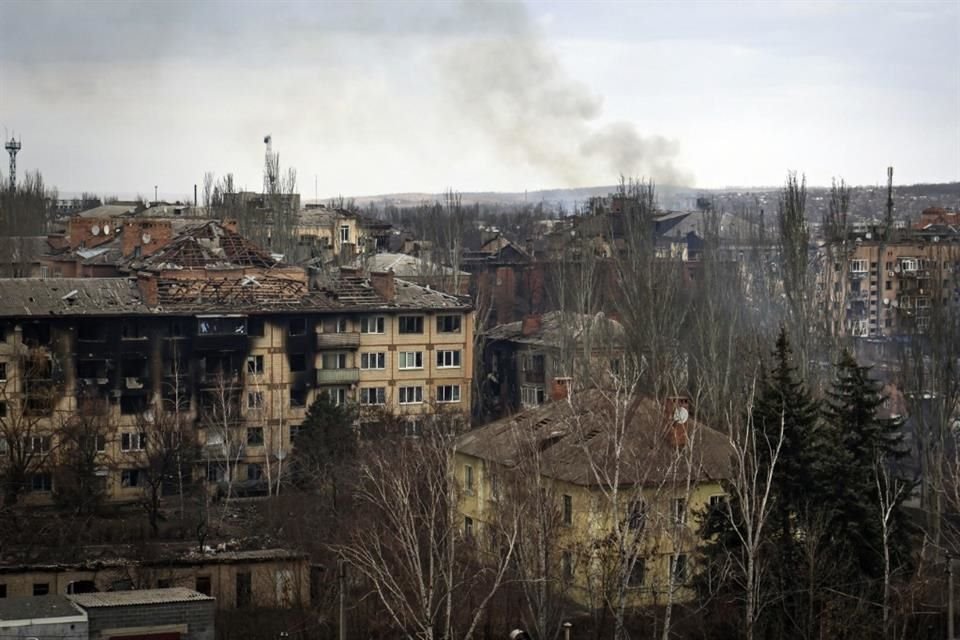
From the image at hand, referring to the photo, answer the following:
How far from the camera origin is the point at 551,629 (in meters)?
19.3

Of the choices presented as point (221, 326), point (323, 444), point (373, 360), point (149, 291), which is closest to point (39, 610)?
point (323, 444)

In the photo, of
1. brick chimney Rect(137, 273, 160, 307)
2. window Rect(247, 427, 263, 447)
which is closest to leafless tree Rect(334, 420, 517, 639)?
window Rect(247, 427, 263, 447)

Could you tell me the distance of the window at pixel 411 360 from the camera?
36500mm

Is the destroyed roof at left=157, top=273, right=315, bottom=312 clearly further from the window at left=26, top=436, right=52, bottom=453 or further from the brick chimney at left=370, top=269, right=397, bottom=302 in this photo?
the window at left=26, top=436, right=52, bottom=453

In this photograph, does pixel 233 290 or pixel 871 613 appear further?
pixel 233 290

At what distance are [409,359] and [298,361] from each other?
2.66 metres

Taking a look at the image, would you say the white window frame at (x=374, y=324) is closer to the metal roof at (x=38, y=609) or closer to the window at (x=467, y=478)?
the window at (x=467, y=478)

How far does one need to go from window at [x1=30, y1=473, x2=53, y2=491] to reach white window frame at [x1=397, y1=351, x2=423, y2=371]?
8.80 m

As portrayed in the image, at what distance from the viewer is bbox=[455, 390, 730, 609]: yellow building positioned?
18.9 metres

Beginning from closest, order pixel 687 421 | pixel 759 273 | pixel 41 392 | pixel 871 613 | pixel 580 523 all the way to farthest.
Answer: pixel 871 613, pixel 580 523, pixel 687 421, pixel 41 392, pixel 759 273

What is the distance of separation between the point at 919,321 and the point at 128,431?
1644 cm

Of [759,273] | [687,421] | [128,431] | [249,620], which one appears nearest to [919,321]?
[759,273]

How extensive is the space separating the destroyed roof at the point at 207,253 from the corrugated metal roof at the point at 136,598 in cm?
1715

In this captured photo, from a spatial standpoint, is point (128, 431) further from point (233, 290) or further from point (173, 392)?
point (233, 290)
